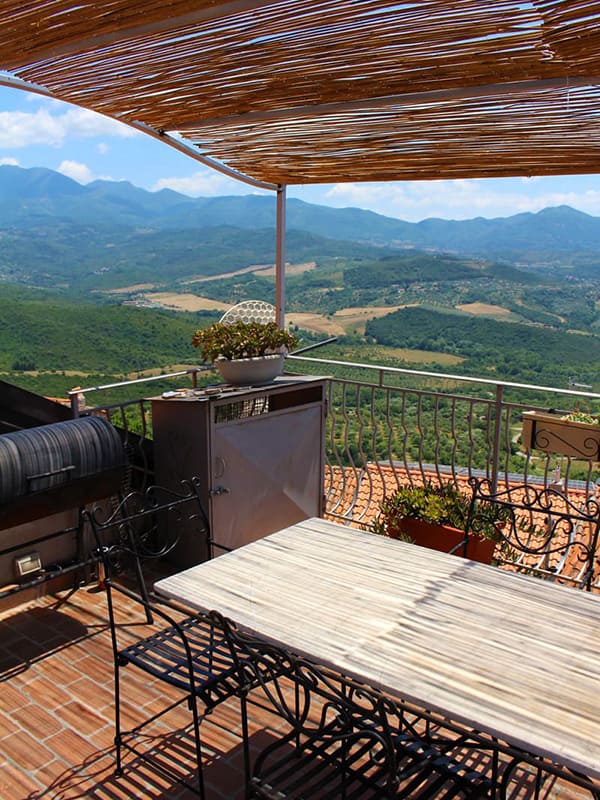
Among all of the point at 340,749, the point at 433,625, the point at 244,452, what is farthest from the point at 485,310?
the point at 340,749

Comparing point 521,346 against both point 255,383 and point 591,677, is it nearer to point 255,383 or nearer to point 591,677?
point 255,383

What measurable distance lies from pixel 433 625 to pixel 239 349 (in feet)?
8.44

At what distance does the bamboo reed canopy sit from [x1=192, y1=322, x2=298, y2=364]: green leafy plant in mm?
1171

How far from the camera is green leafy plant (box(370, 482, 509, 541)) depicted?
407 centimetres

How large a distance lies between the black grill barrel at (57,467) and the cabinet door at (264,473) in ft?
2.05

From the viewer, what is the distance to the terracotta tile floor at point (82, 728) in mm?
2480

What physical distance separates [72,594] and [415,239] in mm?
25764

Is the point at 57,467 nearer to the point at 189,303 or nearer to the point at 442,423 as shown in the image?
the point at 442,423

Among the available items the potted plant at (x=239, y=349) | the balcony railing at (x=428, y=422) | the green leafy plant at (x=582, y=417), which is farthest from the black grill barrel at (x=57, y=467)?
the green leafy plant at (x=582, y=417)

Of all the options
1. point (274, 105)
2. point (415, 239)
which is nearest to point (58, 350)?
point (274, 105)

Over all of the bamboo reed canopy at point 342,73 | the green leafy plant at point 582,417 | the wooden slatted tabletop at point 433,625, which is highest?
the bamboo reed canopy at point 342,73

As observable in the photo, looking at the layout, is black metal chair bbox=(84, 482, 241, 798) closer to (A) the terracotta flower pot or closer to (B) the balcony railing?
(B) the balcony railing

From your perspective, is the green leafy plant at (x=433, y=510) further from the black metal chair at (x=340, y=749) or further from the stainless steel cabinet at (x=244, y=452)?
the black metal chair at (x=340, y=749)

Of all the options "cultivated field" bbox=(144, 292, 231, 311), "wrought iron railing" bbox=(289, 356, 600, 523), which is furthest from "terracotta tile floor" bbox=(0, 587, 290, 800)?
"cultivated field" bbox=(144, 292, 231, 311)
